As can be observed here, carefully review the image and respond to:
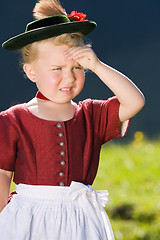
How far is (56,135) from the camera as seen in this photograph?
2180 mm

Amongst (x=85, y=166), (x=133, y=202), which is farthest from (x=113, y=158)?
(x=85, y=166)

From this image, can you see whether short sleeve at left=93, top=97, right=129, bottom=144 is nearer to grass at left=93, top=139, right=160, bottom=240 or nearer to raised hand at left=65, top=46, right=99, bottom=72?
raised hand at left=65, top=46, right=99, bottom=72

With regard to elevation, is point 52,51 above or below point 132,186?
above

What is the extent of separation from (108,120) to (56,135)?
26 cm

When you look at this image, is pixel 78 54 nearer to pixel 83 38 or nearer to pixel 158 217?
pixel 83 38

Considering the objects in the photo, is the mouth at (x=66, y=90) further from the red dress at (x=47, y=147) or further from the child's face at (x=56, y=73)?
the red dress at (x=47, y=147)

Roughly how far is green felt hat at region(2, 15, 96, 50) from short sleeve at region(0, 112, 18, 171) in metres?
0.35

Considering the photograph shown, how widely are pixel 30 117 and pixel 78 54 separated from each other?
372 millimetres

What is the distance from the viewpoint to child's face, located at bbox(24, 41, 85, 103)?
212cm

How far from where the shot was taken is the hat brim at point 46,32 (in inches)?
81.5

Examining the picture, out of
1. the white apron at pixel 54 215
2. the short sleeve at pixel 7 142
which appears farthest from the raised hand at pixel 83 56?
the white apron at pixel 54 215

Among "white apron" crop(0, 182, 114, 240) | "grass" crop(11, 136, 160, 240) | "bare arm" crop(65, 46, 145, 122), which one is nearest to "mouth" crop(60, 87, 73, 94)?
"bare arm" crop(65, 46, 145, 122)

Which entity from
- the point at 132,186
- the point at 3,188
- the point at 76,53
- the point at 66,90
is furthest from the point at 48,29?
Answer: the point at 132,186

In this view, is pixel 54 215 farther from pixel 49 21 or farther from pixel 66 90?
pixel 49 21
